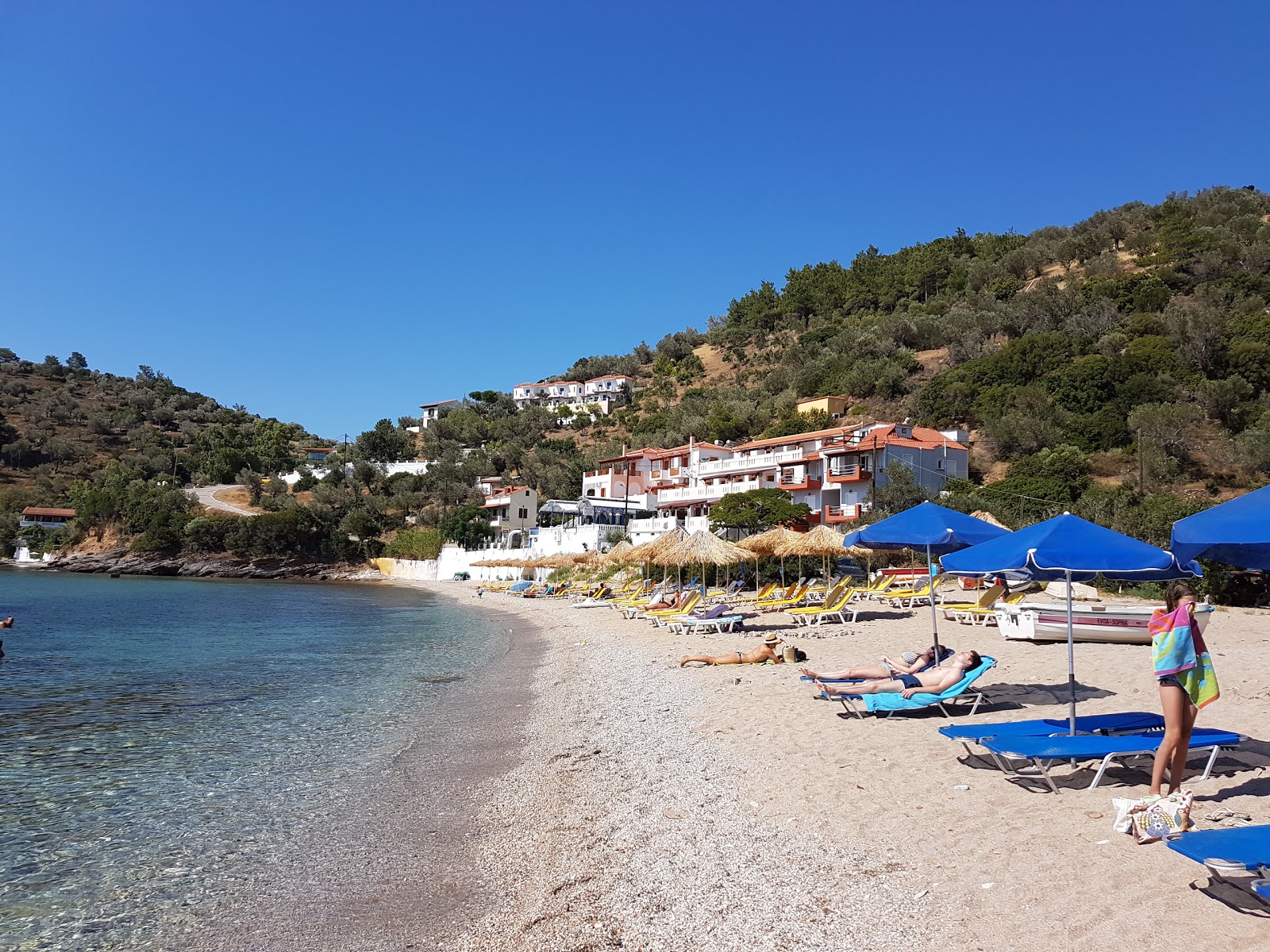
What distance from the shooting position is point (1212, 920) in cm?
352

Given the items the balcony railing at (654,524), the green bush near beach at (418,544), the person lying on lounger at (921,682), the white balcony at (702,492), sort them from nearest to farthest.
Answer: the person lying on lounger at (921,682), the balcony railing at (654,524), the white balcony at (702,492), the green bush near beach at (418,544)

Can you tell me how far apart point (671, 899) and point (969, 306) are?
6988cm

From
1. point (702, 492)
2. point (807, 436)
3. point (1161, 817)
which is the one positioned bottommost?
point (1161, 817)

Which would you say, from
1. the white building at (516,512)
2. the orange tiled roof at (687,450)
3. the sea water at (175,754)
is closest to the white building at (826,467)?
the orange tiled roof at (687,450)

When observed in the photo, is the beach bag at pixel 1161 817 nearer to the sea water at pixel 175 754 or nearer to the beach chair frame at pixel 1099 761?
the beach chair frame at pixel 1099 761

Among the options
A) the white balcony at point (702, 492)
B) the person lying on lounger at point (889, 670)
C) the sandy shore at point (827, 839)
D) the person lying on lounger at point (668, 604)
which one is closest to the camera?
the sandy shore at point (827, 839)

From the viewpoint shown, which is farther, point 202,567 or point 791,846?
point 202,567

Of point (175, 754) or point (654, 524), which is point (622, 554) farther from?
point (654, 524)

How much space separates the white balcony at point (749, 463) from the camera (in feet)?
150

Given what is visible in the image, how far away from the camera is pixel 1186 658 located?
486 cm

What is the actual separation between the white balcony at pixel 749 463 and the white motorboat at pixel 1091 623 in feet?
105

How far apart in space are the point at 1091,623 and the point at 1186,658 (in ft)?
29.0

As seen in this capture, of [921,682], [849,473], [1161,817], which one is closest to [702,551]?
[921,682]

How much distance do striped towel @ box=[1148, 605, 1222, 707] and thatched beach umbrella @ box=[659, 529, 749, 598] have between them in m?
16.2
